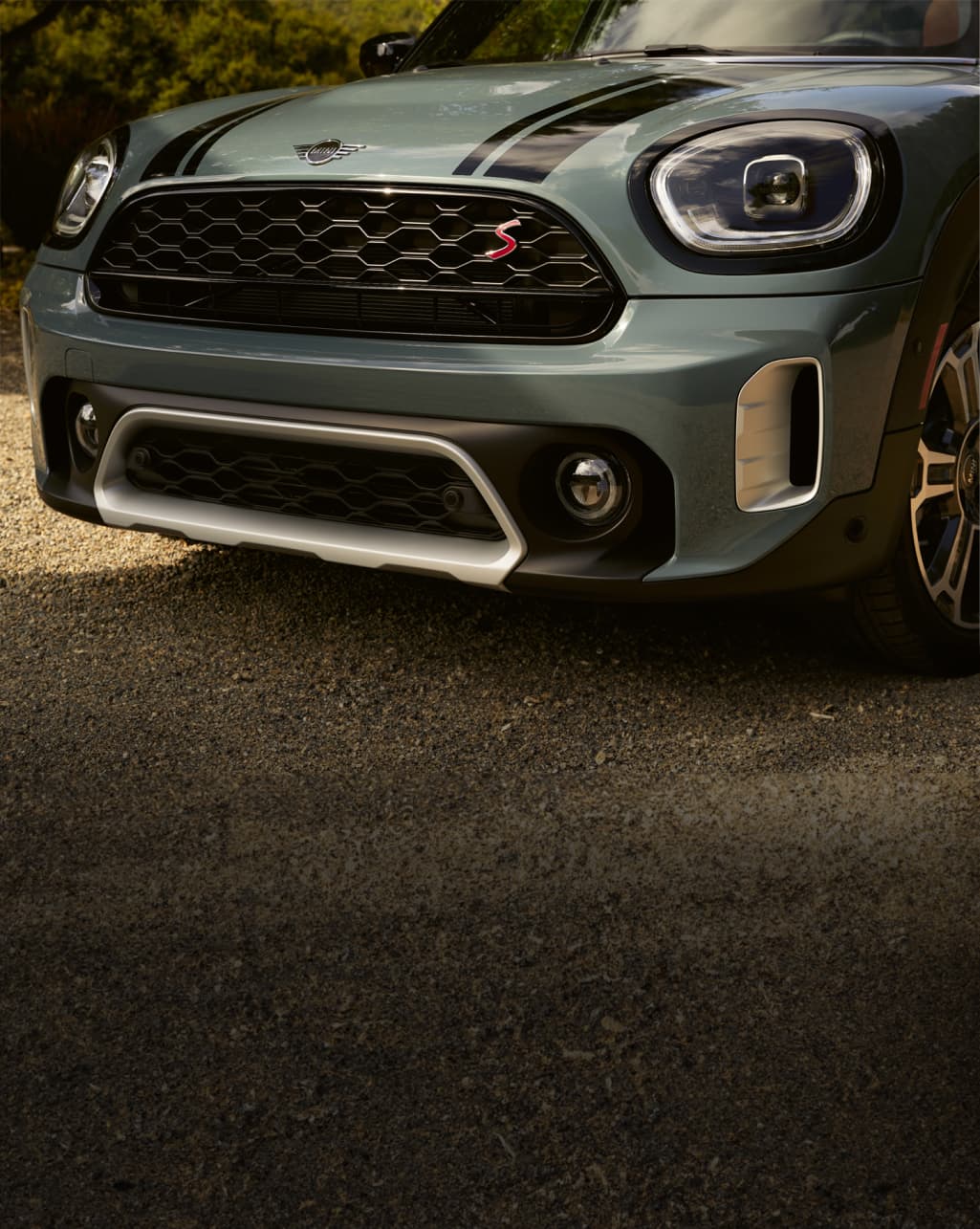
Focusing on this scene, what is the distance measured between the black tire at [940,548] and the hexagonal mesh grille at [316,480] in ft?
2.88

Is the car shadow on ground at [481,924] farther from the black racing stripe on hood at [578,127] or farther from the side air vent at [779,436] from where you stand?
the black racing stripe on hood at [578,127]

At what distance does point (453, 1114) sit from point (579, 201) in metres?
1.71

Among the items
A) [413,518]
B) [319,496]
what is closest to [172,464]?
[319,496]

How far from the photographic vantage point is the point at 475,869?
7.97ft

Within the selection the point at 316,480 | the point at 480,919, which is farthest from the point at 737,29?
the point at 480,919

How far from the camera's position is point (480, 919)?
7.46 ft

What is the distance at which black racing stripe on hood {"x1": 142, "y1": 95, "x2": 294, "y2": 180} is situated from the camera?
3.25 metres

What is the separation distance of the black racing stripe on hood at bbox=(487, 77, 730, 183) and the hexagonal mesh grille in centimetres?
59

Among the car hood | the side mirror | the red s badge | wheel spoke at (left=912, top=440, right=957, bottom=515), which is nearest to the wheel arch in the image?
wheel spoke at (left=912, top=440, right=957, bottom=515)

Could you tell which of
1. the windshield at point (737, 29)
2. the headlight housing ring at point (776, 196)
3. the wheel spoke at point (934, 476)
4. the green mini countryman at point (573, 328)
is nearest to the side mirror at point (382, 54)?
the windshield at point (737, 29)

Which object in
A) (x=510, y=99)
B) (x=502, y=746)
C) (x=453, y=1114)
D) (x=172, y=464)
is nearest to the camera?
(x=453, y=1114)

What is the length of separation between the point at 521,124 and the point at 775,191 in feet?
1.82

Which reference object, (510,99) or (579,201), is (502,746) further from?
(510,99)

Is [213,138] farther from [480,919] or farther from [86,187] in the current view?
[480,919]
